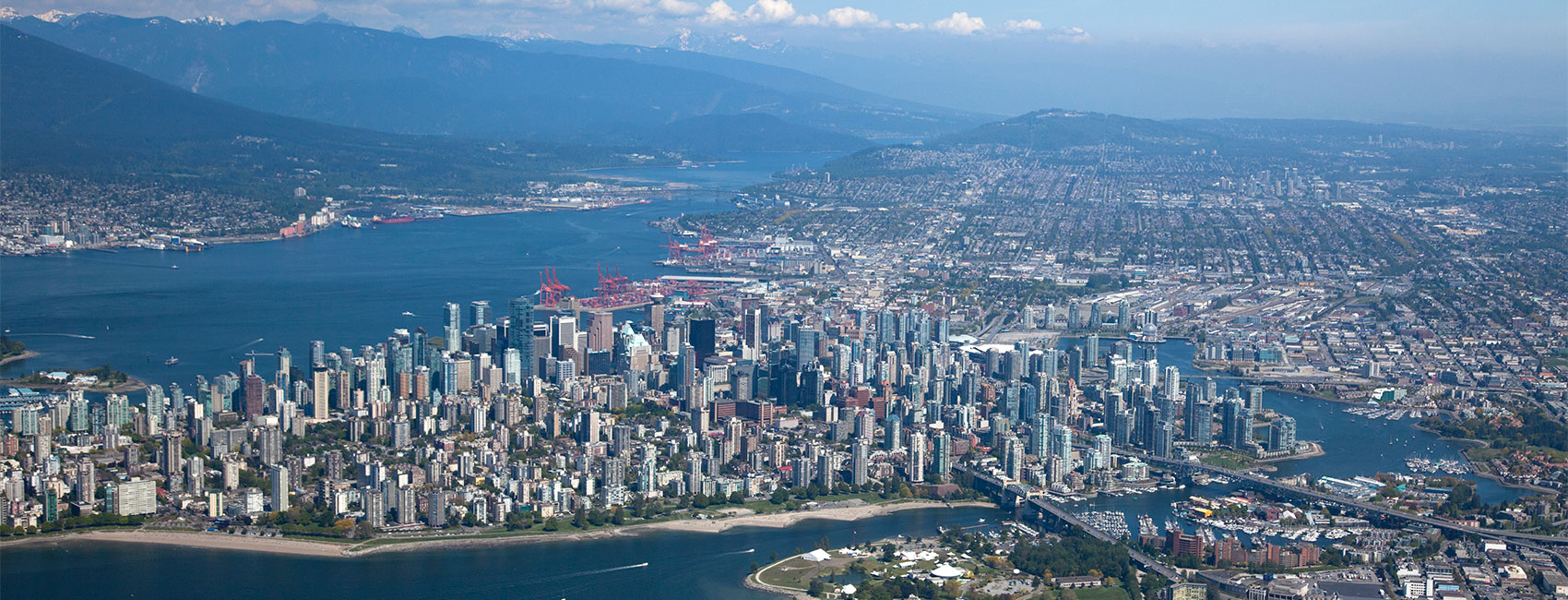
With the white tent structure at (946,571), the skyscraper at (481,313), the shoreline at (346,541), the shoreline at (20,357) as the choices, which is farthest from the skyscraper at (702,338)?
the white tent structure at (946,571)

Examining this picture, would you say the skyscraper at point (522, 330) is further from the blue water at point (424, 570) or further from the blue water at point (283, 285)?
the blue water at point (424, 570)

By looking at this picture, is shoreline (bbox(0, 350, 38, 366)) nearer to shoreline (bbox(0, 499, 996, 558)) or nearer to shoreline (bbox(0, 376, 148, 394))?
shoreline (bbox(0, 376, 148, 394))

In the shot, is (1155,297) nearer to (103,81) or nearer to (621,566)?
(621,566)

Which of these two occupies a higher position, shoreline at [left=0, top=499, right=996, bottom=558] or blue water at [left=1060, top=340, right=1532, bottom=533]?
blue water at [left=1060, top=340, right=1532, bottom=533]

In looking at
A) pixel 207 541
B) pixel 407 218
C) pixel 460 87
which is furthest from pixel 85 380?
pixel 460 87

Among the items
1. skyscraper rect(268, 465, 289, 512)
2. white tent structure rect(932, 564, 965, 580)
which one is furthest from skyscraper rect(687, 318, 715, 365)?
white tent structure rect(932, 564, 965, 580)

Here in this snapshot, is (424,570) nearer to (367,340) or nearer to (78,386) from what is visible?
(78,386)

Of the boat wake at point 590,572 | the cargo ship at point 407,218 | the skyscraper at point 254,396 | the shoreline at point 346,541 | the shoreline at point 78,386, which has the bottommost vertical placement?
the boat wake at point 590,572
